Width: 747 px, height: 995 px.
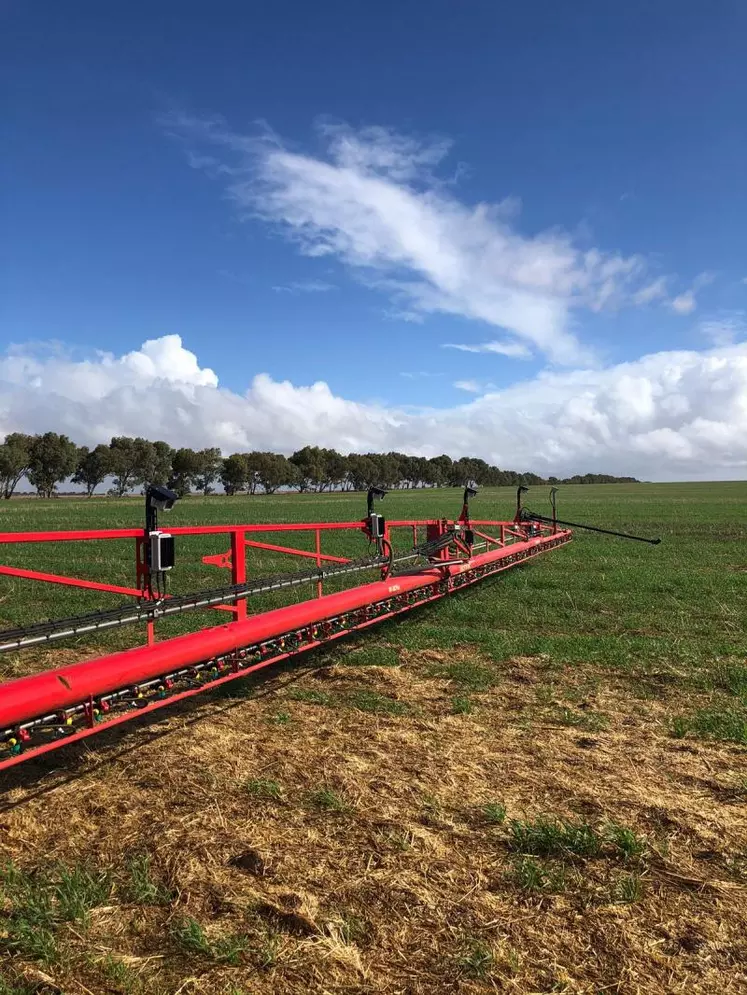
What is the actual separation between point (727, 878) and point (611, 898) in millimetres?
709

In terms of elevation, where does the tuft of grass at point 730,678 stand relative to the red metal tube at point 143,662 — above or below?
below

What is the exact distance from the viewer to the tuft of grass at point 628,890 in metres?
3.26

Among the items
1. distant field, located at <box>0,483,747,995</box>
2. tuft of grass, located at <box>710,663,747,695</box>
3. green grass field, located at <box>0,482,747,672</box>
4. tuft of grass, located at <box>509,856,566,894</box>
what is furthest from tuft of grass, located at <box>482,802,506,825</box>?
green grass field, located at <box>0,482,747,672</box>

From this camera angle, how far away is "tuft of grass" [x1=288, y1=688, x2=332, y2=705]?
6.37m

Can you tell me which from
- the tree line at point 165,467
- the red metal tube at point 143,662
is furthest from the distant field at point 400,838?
the tree line at point 165,467

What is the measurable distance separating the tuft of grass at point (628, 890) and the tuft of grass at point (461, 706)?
2.66 meters

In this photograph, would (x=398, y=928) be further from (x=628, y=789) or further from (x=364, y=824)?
(x=628, y=789)

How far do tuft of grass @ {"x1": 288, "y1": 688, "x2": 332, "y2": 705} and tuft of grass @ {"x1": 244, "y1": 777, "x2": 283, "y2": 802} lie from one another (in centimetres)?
174

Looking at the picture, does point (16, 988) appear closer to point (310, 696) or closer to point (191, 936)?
point (191, 936)

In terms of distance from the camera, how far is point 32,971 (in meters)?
2.83

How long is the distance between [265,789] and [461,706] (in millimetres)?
2313

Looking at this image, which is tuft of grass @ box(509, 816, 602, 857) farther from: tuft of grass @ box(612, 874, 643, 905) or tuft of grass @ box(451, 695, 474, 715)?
tuft of grass @ box(451, 695, 474, 715)

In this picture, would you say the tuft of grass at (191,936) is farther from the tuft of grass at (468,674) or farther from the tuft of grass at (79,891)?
the tuft of grass at (468,674)

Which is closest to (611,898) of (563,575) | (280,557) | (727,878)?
(727,878)
